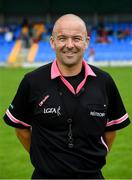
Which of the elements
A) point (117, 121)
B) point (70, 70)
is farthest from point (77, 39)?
point (117, 121)

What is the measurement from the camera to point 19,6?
41094 millimetres

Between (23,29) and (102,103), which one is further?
(23,29)

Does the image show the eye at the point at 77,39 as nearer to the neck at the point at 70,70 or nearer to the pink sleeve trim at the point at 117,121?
the neck at the point at 70,70

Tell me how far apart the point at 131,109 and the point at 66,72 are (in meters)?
10.9

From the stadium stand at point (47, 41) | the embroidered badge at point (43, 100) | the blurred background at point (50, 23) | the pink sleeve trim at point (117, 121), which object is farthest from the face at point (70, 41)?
the blurred background at point (50, 23)

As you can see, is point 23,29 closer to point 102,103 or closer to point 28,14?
point 28,14

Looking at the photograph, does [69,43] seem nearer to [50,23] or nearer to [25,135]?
[25,135]

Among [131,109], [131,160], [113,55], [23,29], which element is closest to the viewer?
[131,160]

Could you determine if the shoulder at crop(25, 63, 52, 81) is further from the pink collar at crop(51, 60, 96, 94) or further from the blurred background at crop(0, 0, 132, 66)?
the blurred background at crop(0, 0, 132, 66)

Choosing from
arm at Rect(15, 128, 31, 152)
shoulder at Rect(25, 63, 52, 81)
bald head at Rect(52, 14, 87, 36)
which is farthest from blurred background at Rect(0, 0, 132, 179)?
bald head at Rect(52, 14, 87, 36)

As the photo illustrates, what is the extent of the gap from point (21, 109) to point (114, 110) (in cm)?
73

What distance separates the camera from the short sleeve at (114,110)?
391 centimetres

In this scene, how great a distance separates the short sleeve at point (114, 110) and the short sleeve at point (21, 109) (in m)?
0.63

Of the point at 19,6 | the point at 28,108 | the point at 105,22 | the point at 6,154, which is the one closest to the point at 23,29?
the point at 19,6
